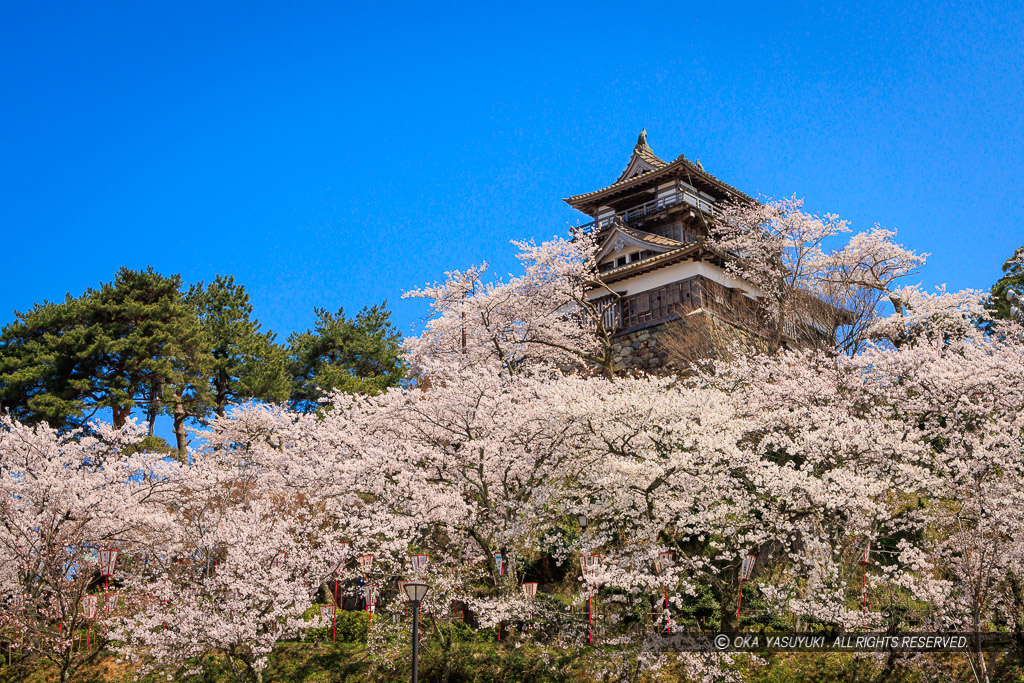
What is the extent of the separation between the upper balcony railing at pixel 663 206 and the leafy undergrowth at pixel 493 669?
22181 mm

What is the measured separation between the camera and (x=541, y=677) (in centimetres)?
1631

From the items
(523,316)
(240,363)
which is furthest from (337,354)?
(523,316)

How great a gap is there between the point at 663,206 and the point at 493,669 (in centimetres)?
2484

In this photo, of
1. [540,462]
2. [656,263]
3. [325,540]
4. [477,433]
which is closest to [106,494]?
[325,540]

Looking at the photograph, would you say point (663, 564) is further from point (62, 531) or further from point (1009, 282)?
point (1009, 282)

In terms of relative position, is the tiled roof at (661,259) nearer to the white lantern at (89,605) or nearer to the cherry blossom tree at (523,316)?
the cherry blossom tree at (523,316)

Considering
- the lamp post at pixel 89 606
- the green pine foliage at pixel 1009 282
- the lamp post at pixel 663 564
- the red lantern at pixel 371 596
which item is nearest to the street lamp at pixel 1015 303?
the green pine foliage at pixel 1009 282

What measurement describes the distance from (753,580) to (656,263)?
54.2 ft

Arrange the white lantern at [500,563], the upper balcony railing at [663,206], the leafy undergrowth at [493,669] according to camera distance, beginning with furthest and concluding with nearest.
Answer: the upper balcony railing at [663,206], the white lantern at [500,563], the leafy undergrowth at [493,669]

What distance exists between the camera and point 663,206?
36.9 m

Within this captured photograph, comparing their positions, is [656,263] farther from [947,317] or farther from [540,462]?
[540,462]

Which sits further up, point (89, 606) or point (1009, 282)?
point (1009, 282)

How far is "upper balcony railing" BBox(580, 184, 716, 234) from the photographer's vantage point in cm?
3665

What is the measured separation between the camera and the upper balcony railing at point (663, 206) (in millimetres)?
36653
